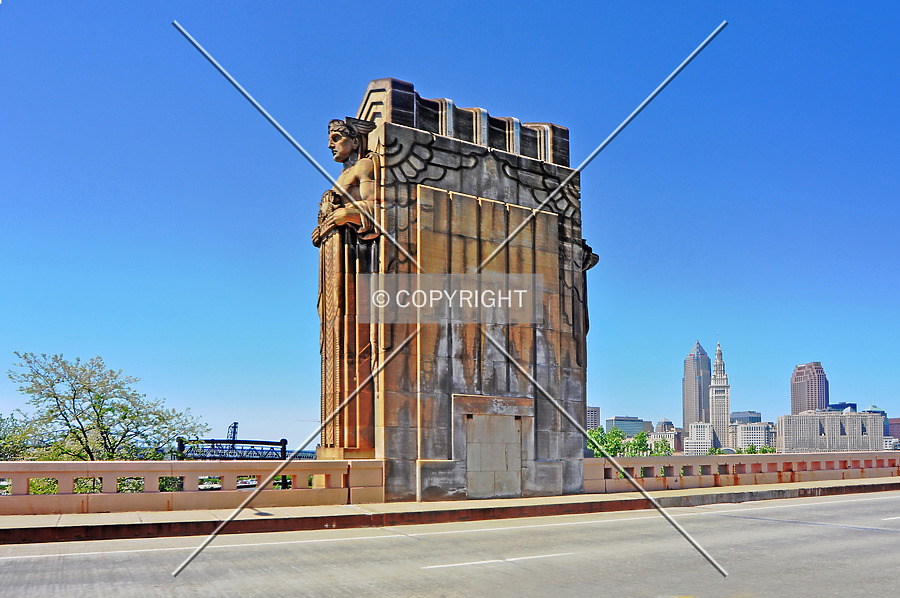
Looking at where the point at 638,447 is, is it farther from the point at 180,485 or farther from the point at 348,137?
the point at 180,485

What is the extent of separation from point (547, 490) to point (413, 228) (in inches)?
292

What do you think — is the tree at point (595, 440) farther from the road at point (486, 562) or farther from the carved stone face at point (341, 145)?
the carved stone face at point (341, 145)

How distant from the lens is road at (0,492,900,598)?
29.3 feet

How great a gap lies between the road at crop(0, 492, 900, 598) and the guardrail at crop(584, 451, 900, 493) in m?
5.73

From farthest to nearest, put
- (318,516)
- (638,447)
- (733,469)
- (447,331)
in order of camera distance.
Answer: (638,447) < (733,469) < (447,331) < (318,516)

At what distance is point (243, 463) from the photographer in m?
15.7

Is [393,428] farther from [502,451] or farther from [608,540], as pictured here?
[608,540]

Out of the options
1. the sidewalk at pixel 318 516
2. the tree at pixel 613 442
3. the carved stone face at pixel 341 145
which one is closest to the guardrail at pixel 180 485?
the sidewalk at pixel 318 516

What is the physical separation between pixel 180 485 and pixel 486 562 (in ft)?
31.7

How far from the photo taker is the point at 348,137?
1922cm

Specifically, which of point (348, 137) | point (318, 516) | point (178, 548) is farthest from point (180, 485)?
point (348, 137)

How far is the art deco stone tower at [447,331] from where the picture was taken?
18281mm

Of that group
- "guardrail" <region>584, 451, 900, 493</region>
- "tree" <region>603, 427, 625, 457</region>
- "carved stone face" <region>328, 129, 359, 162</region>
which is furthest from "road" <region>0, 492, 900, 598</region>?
"tree" <region>603, 427, 625, 457</region>

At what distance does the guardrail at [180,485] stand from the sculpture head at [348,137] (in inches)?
289
